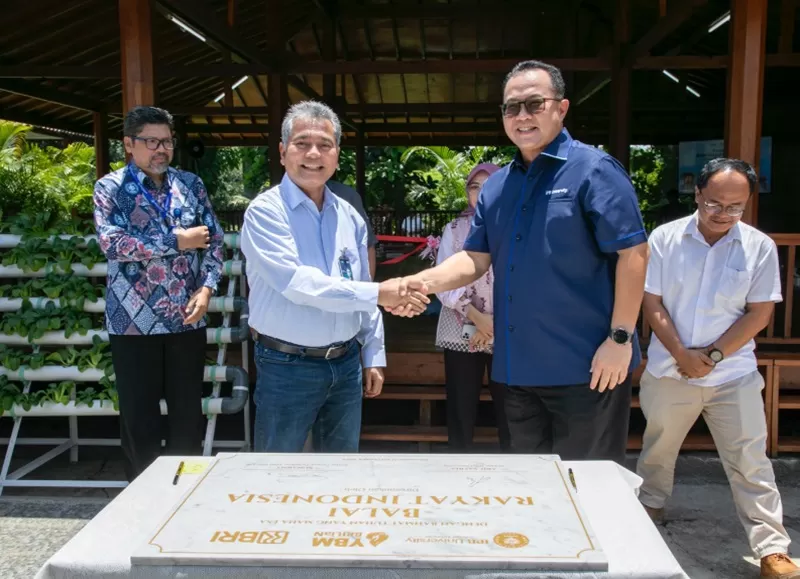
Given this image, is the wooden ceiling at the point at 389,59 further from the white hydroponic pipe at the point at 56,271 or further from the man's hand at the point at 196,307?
the man's hand at the point at 196,307

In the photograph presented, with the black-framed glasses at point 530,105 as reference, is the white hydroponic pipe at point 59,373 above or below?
below

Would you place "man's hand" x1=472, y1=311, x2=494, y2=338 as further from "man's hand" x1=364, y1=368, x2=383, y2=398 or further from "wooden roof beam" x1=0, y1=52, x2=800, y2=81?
"wooden roof beam" x1=0, y1=52, x2=800, y2=81

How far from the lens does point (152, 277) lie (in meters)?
3.02

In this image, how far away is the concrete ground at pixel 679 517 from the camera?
10.2 feet

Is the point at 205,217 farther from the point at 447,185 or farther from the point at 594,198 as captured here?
the point at 447,185

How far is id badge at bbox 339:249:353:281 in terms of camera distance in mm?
2504

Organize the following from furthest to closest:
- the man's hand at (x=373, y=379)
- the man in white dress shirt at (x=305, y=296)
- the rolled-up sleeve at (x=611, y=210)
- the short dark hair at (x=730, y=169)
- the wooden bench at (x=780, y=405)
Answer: the wooden bench at (x=780, y=405) → the short dark hair at (x=730, y=169) → the man's hand at (x=373, y=379) → the man in white dress shirt at (x=305, y=296) → the rolled-up sleeve at (x=611, y=210)

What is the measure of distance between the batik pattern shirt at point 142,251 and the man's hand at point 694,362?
2161 mm

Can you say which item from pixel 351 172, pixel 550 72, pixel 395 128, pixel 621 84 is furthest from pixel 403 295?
pixel 351 172

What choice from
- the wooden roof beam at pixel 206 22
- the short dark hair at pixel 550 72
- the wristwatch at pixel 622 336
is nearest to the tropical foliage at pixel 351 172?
the wooden roof beam at pixel 206 22

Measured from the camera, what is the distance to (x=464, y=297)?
3416mm

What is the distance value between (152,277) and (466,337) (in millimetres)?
1523

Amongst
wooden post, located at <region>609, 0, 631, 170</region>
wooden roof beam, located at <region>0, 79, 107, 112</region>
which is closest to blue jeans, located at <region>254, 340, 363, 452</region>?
wooden post, located at <region>609, 0, 631, 170</region>

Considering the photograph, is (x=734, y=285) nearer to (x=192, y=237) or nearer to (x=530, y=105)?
(x=530, y=105)
